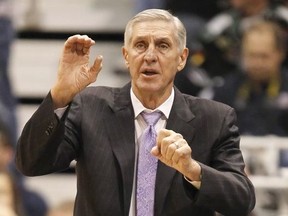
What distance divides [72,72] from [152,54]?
0.27 meters

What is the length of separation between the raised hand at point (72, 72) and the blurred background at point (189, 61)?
8.51 feet

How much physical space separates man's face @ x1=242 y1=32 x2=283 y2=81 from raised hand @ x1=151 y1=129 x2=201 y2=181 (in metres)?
3.55

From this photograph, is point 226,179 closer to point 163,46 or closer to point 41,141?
point 163,46

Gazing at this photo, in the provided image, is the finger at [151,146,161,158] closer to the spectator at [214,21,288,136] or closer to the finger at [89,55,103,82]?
the finger at [89,55,103,82]

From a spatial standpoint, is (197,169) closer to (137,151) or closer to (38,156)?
(137,151)

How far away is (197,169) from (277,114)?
346 centimetres

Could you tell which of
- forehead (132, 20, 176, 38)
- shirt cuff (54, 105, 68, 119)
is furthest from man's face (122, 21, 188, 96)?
shirt cuff (54, 105, 68, 119)

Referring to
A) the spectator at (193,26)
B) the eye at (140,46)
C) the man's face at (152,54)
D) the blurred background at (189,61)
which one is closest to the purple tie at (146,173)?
the man's face at (152,54)

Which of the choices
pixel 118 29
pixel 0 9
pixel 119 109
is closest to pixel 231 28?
pixel 118 29

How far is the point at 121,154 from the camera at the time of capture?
3029mm

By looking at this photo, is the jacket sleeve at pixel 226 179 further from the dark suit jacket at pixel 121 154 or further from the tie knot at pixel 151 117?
the tie knot at pixel 151 117

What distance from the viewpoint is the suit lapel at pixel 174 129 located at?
300 cm

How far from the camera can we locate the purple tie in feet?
9.83

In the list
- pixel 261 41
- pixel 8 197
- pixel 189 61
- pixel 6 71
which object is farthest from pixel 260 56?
pixel 8 197
